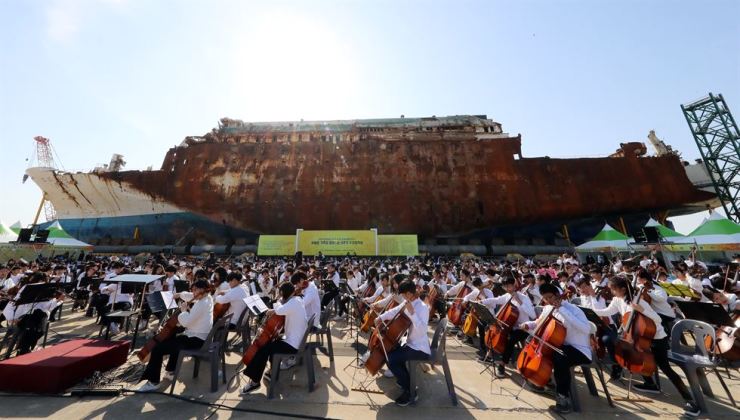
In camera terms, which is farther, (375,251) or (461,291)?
(375,251)

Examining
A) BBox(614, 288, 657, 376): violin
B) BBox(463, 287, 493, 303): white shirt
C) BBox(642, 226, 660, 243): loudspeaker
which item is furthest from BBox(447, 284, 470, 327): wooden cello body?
BBox(642, 226, 660, 243): loudspeaker

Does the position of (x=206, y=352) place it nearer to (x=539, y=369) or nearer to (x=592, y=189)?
(x=539, y=369)

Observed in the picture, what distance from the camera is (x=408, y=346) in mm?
3639

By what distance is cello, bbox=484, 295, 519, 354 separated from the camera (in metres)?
4.64

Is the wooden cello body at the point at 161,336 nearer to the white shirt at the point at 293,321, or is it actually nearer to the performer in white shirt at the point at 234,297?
the performer in white shirt at the point at 234,297

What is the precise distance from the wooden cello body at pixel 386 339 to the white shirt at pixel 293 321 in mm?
988

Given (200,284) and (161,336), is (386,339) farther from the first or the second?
(161,336)

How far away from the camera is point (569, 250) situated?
919 inches

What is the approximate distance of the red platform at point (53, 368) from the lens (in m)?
3.60

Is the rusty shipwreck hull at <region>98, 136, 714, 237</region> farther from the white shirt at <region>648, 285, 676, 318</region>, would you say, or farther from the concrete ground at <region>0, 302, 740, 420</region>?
the concrete ground at <region>0, 302, 740, 420</region>

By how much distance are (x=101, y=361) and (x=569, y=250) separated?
92.0 ft

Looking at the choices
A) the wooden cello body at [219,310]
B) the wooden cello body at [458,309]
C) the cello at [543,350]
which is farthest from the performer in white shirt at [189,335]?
the wooden cello body at [458,309]

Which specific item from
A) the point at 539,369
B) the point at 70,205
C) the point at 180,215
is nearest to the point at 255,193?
the point at 180,215

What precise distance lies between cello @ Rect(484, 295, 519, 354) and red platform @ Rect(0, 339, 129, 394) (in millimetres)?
6083
